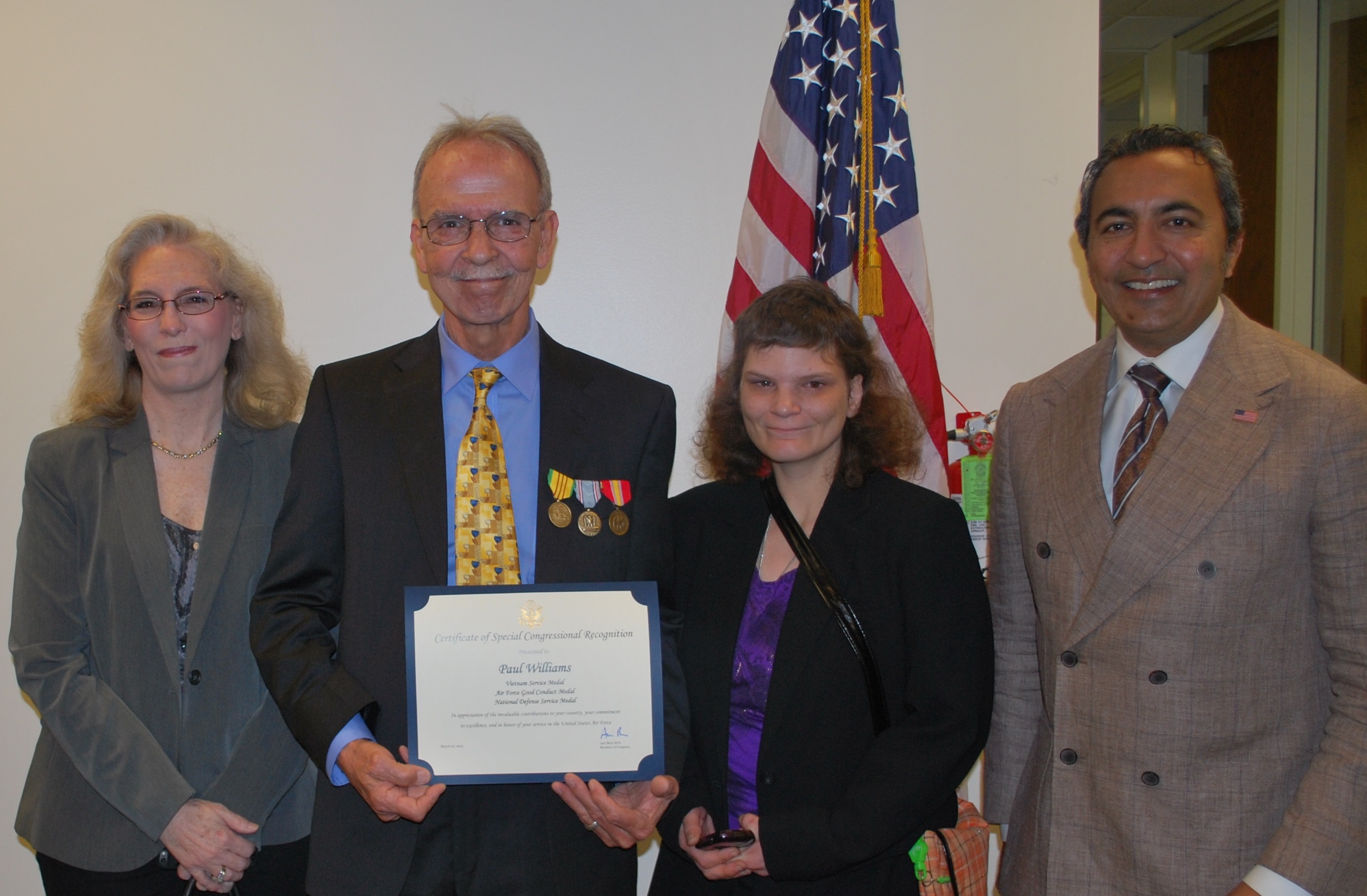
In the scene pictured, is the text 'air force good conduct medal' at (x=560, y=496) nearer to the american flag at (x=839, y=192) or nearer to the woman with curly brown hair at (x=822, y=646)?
the woman with curly brown hair at (x=822, y=646)

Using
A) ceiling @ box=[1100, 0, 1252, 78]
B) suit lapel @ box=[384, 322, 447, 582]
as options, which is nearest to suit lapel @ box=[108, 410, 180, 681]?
suit lapel @ box=[384, 322, 447, 582]

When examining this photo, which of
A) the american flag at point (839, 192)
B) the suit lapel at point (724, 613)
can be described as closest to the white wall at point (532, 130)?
the american flag at point (839, 192)

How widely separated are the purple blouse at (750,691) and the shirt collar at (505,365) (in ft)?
2.27

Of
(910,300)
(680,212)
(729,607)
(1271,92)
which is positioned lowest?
(729,607)

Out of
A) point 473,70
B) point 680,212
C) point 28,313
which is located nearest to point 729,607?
point 680,212

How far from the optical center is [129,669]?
220 cm

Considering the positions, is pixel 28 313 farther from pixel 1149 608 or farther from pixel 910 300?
pixel 1149 608

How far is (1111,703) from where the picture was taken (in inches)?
76.4

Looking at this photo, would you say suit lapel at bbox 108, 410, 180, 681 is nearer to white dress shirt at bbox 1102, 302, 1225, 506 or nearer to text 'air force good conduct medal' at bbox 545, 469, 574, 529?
text 'air force good conduct medal' at bbox 545, 469, 574, 529

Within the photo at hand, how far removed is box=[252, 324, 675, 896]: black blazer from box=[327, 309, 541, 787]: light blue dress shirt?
39 mm

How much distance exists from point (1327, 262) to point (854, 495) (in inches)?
169

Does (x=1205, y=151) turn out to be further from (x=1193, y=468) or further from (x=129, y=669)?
(x=129, y=669)

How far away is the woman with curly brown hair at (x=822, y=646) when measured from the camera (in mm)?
1986

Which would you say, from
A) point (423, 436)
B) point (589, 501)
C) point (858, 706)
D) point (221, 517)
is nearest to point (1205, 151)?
point (858, 706)
